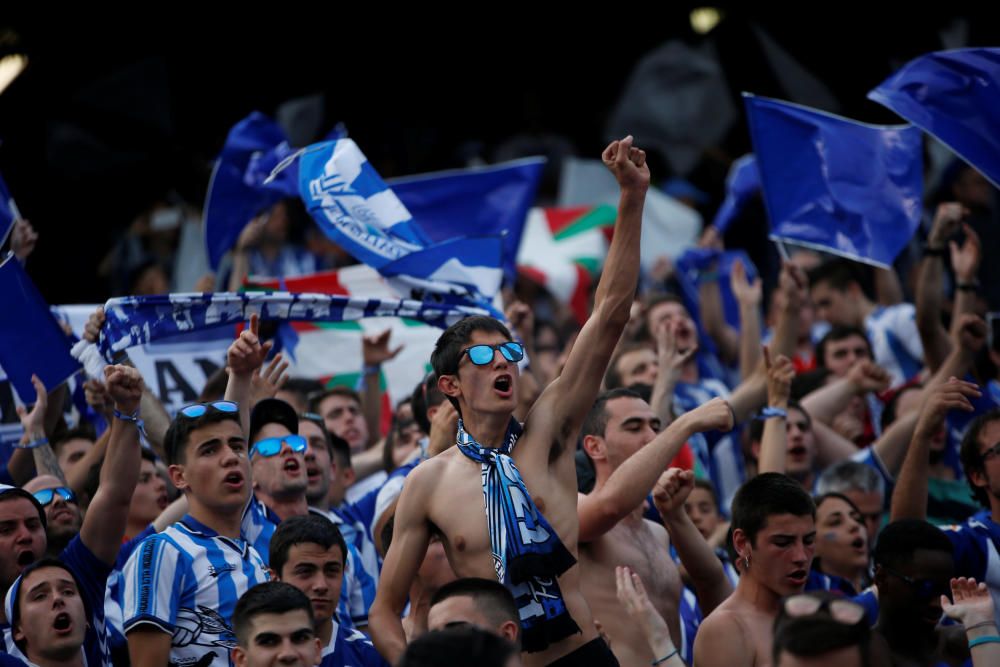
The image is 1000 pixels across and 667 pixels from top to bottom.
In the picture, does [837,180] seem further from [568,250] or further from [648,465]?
[568,250]

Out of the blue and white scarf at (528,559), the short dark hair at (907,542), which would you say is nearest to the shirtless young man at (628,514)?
the blue and white scarf at (528,559)

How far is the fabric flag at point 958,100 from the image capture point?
716cm

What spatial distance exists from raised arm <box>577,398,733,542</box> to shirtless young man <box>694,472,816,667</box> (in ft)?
1.18

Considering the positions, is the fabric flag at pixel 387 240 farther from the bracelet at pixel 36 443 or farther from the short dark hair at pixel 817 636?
the short dark hair at pixel 817 636

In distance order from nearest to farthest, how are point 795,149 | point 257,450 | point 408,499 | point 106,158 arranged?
1. point 408,499
2. point 257,450
3. point 795,149
4. point 106,158

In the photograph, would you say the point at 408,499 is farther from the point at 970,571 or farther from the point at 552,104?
the point at 552,104

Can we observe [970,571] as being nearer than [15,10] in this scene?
Yes

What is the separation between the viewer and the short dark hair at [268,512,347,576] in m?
5.58

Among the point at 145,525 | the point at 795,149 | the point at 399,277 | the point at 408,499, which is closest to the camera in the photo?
the point at 408,499

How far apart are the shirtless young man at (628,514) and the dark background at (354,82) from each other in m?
6.93

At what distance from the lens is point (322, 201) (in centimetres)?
759

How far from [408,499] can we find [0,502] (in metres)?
1.69

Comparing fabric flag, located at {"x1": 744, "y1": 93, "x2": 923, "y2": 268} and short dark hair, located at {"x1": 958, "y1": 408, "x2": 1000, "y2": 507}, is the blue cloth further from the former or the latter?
fabric flag, located at {"x1": 744, "y1": 93, "x2": 923, "y2": 268}

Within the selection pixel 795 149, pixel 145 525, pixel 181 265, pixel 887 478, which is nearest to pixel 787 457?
pixel 887 478
